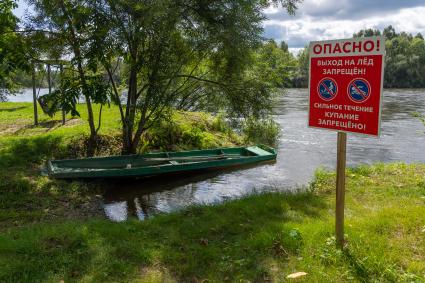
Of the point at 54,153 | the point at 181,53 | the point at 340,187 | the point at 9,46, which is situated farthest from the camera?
the point at 54,153

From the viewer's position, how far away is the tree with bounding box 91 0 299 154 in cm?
928

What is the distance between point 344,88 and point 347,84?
0.18 ft

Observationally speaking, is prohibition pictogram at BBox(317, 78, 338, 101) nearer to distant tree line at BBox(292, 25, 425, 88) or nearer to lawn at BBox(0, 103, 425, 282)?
lawn at BBox(0, 103, 425, 282)

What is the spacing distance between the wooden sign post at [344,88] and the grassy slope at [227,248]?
480mm

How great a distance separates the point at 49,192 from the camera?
865 centimetres

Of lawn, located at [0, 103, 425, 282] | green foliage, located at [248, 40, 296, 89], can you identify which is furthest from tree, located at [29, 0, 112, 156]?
green foliage, located at [248, 40, 296, 89]

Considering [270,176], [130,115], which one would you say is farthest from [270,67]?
[130,115]

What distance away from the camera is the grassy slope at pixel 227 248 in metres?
4.20

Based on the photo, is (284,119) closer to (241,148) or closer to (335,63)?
(241,148)

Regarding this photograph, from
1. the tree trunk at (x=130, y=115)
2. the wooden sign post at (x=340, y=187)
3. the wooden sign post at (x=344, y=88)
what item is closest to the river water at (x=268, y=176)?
the tree trunk at (x=130, y=115)

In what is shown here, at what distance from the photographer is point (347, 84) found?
14.0 ft

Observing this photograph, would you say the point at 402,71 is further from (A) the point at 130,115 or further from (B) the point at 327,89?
(B) the point at 327,89

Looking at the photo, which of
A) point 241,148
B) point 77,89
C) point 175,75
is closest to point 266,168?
point 241,148

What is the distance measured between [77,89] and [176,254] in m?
6.25
